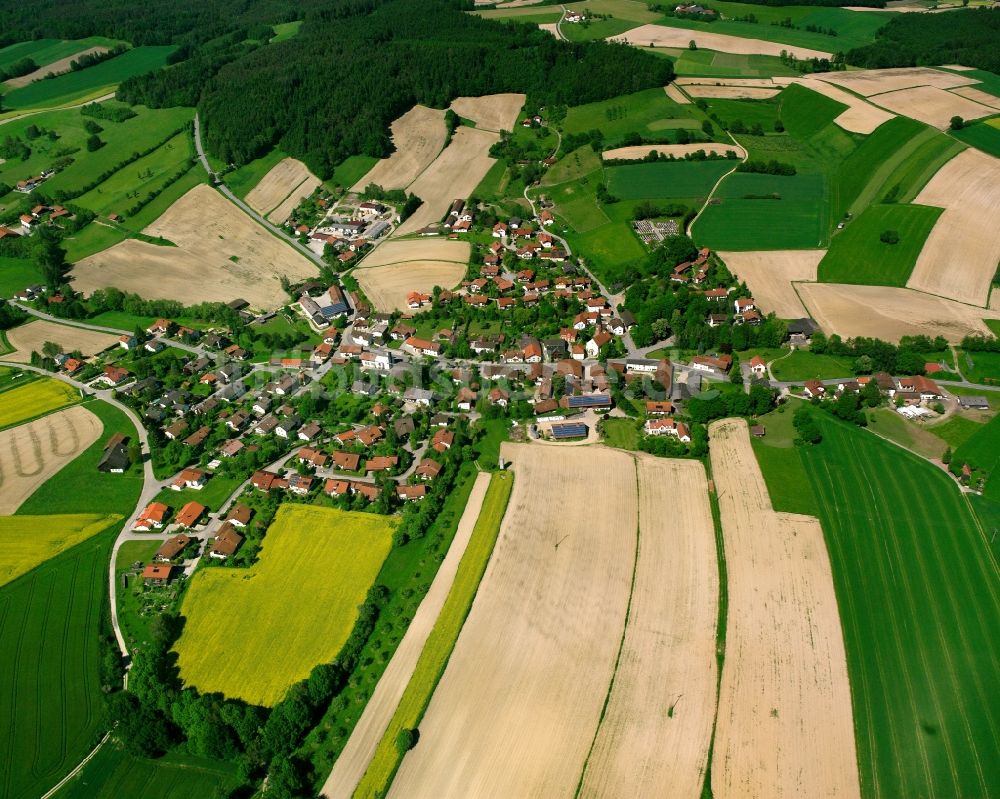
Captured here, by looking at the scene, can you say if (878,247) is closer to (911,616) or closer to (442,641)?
(911,616)

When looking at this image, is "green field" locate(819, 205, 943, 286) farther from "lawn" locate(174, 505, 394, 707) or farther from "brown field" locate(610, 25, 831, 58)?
"brown field" locate(610, 25, 831, 58)

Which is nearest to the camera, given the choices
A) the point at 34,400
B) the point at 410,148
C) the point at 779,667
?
the point at 779,667

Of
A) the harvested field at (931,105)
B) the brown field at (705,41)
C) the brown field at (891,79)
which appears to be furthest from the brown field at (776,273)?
the brown field at (705,41)

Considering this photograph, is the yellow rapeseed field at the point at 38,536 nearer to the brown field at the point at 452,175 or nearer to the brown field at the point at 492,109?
the brown field at the point at 452,175

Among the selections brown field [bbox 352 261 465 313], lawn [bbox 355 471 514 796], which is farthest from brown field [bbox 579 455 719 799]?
brown field [bbox 352 261 465 313]

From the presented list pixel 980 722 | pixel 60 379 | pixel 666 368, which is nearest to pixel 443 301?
pixel 666 368

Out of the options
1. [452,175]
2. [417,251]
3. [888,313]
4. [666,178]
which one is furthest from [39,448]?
[666,178]
